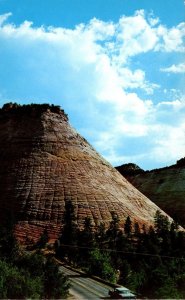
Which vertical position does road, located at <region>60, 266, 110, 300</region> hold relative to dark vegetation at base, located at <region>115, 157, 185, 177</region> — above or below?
below

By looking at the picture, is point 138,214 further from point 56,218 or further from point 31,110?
point 31,110

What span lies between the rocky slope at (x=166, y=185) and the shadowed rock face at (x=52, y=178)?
1238cm

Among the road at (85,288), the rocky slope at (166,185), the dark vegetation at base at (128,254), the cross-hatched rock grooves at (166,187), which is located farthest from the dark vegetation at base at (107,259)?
the rocky slope at (166,185)

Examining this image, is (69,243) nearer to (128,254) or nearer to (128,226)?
(128,254)

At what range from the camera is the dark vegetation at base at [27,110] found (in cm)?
6131

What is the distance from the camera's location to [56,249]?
119ft

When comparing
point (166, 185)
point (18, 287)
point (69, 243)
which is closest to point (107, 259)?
point (69, 243)

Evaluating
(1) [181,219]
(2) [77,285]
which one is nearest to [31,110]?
(1) [181,219]

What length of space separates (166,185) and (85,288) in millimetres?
47697

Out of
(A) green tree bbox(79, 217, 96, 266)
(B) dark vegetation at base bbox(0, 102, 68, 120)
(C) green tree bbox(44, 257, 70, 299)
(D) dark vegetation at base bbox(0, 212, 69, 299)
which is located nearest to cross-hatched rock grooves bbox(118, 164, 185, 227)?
(B) dark vegetation at base bbox(0, 102, 68, 120)

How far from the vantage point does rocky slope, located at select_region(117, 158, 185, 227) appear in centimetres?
6519

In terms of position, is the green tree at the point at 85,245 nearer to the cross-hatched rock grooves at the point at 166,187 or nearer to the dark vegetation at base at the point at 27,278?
the dark vegetation at base at the point at 27,278

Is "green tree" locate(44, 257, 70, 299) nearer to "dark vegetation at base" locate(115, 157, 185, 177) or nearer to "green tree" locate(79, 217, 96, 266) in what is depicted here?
"green tree" locate(79, 217, 96, 266)

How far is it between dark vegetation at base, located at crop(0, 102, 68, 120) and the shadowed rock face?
13cm
